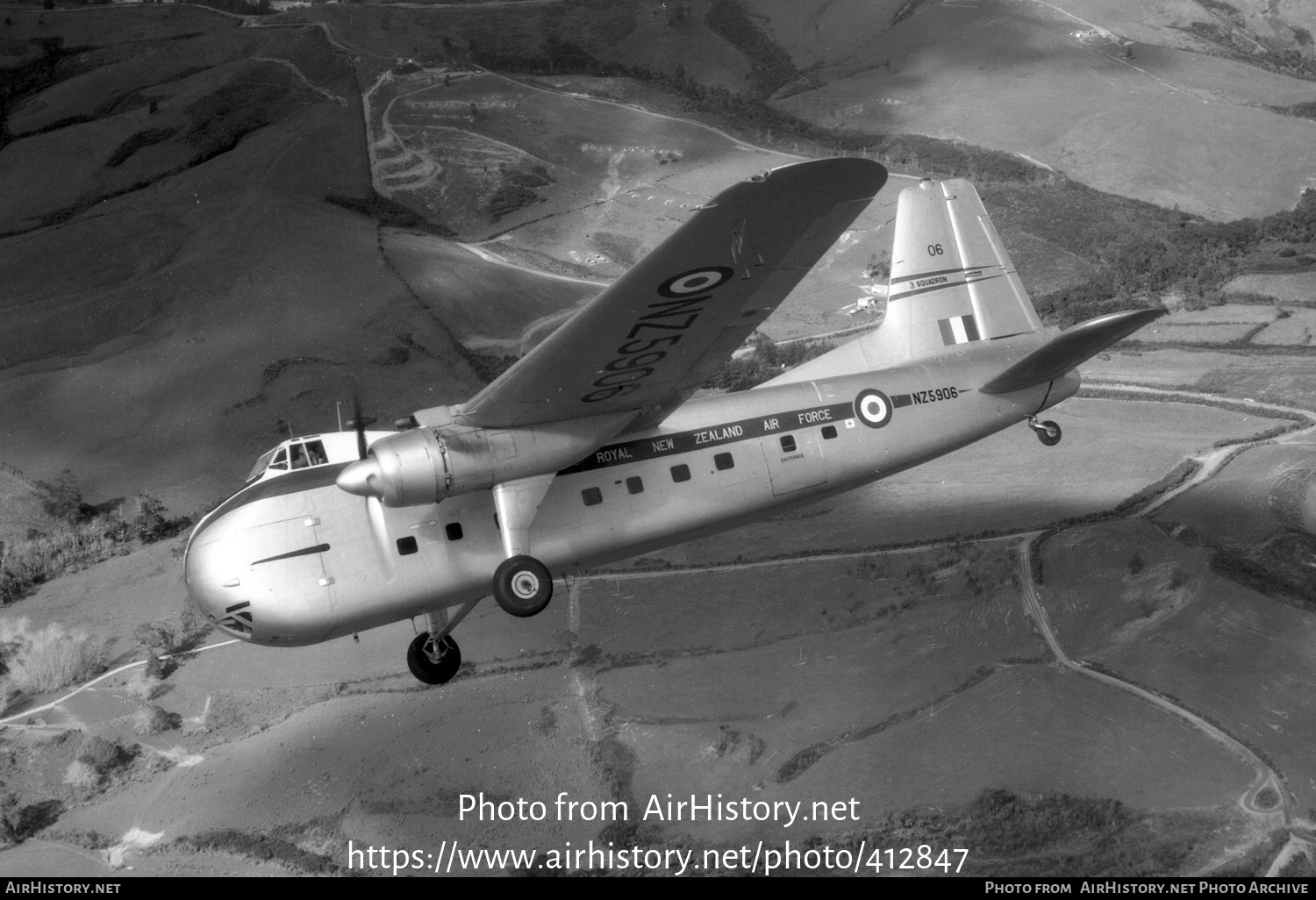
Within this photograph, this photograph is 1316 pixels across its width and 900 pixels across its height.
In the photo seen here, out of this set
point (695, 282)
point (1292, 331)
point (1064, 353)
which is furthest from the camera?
point (1292, 331)

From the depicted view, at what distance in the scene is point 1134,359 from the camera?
157 ft

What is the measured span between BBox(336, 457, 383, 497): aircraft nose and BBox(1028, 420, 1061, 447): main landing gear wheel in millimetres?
14285

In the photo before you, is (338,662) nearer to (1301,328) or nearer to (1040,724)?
(1040,724)

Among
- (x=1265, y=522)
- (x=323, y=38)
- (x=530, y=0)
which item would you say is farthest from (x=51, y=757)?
(x=530, y=0)

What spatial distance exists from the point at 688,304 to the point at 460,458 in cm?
453

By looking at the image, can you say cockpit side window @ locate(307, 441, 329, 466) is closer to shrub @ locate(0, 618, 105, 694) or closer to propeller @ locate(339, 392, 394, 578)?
propeller @ locate(339, 392, 394, 578)

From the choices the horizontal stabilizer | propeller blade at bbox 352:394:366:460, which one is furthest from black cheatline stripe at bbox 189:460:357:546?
the horizontal stabilizer

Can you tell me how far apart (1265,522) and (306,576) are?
24916mm

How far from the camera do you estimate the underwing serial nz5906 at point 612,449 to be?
59.2ft

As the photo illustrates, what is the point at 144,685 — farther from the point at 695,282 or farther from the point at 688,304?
the point at 695,282

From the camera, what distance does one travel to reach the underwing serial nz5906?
18.0 m

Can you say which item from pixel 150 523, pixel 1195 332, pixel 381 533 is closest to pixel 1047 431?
pixel 381 533

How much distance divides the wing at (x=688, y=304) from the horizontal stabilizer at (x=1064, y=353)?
6.58 metres

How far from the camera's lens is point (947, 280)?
2691cm
